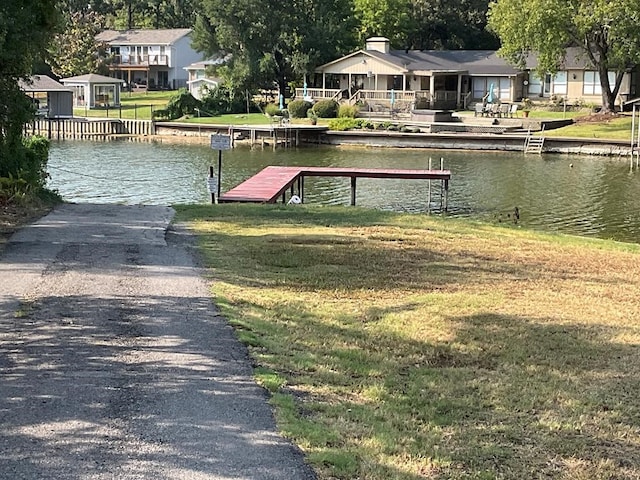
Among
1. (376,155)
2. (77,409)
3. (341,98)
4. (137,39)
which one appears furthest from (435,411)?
(137,39)

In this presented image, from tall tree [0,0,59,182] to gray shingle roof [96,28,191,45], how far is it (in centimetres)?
7087

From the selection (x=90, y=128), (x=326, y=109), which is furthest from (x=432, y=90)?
(x=90, y=128)

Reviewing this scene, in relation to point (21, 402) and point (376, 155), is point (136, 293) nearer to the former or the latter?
Result: point (21, 402)

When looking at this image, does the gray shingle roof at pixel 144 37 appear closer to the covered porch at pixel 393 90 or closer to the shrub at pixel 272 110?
the covered porch at pixel 393 90

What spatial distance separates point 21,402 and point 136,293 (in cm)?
357

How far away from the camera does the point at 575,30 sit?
5144 centimetres

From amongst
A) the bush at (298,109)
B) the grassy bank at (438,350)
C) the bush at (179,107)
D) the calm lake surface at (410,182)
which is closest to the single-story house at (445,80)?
the bush at (298,109)

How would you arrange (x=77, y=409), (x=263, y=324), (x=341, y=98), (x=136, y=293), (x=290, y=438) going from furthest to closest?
(x=341, y=98) < (x=136, y=293) < (x=263, y=324) < (x=77, y=409) < (x=290, y=438)

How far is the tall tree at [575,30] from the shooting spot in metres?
48.9

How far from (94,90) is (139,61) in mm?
15431

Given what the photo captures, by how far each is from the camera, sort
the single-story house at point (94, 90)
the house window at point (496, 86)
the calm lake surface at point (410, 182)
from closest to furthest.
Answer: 1. the calm lake surface at point (410, 182)
2. the house window at point (496, 86)
3. the single-story house at point (94, 90)

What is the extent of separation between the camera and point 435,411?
6.29 metres

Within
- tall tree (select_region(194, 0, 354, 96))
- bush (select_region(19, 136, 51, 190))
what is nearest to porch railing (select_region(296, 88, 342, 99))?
tall tree (select_region(194, 0, 354, 96))

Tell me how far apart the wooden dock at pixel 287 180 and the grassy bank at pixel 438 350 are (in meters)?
8.79
